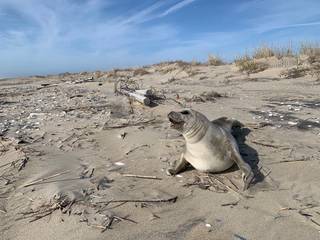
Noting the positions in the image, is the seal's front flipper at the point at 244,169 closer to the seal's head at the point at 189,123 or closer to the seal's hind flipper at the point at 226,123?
the seal's head at the point at 189,123

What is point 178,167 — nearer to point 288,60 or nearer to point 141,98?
point 141,98

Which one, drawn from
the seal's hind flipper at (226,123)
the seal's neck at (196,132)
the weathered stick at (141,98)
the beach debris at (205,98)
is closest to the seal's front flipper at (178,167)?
the seal's neck at (196,132)

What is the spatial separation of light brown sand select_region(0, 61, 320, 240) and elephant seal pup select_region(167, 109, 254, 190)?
0.13m

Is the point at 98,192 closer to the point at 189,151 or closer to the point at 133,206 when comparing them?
the point at 133,206

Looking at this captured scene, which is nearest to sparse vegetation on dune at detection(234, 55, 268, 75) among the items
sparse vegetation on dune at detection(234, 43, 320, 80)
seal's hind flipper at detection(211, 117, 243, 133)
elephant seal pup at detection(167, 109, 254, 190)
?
sparse vegetation on dune at detection(234, 43, 320, 80)

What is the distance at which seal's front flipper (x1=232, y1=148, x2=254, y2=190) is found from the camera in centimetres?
402

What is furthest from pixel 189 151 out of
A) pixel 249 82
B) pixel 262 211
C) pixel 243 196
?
pixel 249 82

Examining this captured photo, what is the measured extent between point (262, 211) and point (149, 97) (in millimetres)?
4809

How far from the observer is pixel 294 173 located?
4297 millimetres

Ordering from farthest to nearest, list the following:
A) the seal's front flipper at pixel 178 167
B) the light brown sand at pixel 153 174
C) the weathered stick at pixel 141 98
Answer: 1. the weathered stick at pixel 141 98
2. the seal's front flipper at pixel 178 167
3. the light brown sand at pixel 153 174

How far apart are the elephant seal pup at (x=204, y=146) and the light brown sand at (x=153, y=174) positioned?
0.13 m

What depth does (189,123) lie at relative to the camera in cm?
421

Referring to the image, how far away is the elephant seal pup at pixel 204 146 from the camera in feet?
13.8

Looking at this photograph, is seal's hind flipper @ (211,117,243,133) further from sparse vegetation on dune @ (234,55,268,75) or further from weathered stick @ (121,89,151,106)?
sparse vegetation on dune @ (234,55,268,75)
